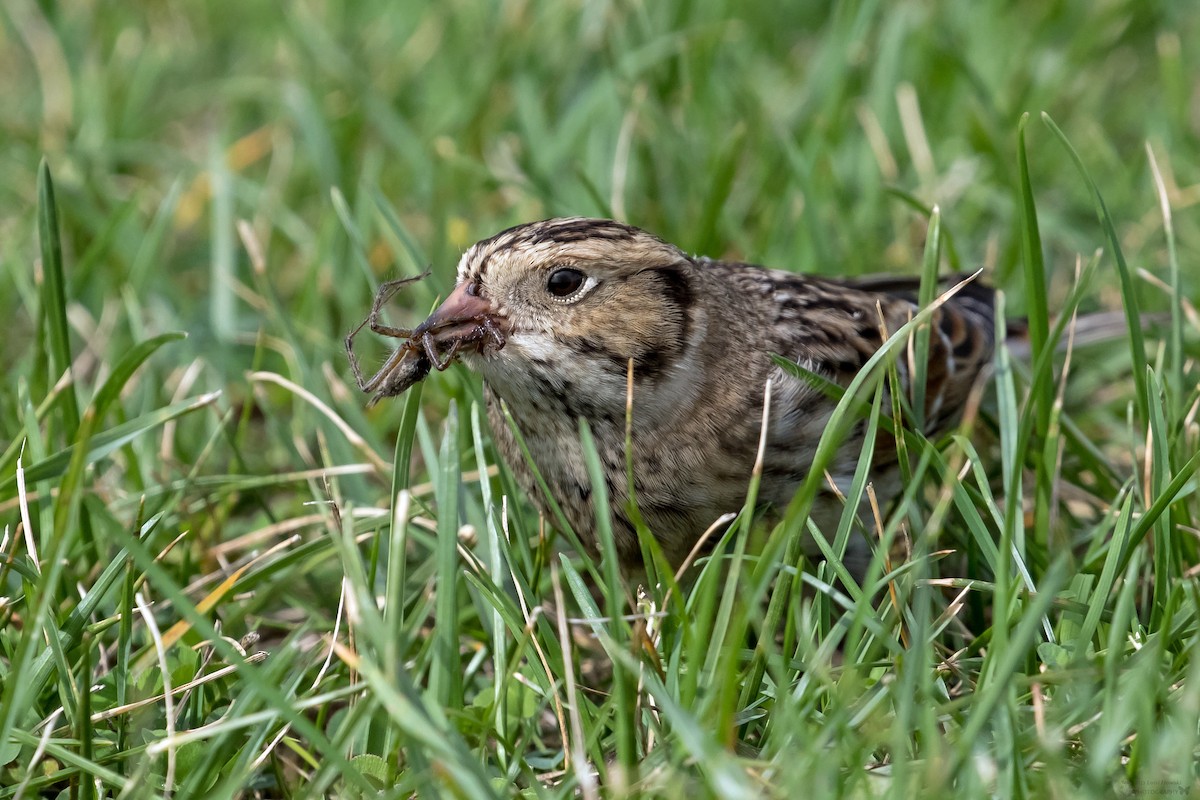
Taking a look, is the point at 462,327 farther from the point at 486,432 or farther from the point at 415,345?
the point at 486,432

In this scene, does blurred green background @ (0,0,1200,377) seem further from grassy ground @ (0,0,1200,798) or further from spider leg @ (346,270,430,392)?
spider leg @ (346,270,430,392)

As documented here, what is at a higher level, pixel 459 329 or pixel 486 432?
pixel 459 329

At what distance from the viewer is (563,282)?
2867mm

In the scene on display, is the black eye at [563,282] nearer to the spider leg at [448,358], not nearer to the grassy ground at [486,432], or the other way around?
the spider leg at [448,358]

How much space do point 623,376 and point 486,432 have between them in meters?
0.62

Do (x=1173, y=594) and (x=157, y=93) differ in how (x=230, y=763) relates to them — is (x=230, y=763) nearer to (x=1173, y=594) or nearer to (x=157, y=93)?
(x=1173, y=594)

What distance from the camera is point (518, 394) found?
2.89m

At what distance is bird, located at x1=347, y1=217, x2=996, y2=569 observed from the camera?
2.84 metres

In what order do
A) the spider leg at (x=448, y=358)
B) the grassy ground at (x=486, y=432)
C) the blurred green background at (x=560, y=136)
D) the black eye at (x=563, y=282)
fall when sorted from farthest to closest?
1. the blurred green background at (x=560, y=136)
2. the black eye at (x=563, y=282)
3. the spider leg at (x=448, y=358)
4. the grassy ground at (x=486, y=432)

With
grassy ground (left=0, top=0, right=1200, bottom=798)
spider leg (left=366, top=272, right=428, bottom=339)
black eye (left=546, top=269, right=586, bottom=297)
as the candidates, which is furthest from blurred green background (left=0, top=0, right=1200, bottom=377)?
black eye (left=546, top=269, right=586, bottom=297)

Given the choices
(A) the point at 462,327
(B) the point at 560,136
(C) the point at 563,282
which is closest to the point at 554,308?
(C) the point at 563,282

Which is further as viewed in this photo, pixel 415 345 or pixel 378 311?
pixel 378 311

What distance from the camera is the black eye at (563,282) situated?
286 cm

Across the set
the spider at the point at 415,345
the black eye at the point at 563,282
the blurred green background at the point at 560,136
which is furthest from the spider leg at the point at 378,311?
the blurred green background at the point at 560,136
